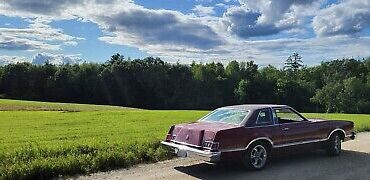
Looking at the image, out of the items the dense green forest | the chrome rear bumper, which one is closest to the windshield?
the chrome rear bumper

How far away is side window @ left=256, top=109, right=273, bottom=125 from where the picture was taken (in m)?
9.49

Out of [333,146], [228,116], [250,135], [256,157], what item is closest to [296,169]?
[256,157]

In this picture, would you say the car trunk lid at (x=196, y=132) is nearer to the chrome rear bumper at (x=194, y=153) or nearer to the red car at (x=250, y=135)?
the red car at (x=250, y=135)

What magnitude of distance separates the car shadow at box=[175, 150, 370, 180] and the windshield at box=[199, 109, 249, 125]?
3.38 feet

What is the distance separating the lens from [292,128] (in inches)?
395

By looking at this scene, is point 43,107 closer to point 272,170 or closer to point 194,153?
point 194,153

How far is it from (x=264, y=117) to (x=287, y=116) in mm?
1097

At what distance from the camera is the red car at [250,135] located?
338 inches

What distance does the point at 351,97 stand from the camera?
7331cm

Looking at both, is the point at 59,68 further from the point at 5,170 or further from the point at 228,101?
the point at 5,170

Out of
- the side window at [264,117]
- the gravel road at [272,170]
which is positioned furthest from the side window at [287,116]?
the gravel road at [272,170]

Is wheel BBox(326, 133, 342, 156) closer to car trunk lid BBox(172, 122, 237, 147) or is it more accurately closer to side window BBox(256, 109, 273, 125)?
side window BBox(256, 109, 273, 125)

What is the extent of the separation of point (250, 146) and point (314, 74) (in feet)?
294

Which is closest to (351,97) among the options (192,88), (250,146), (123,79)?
(192,88)
